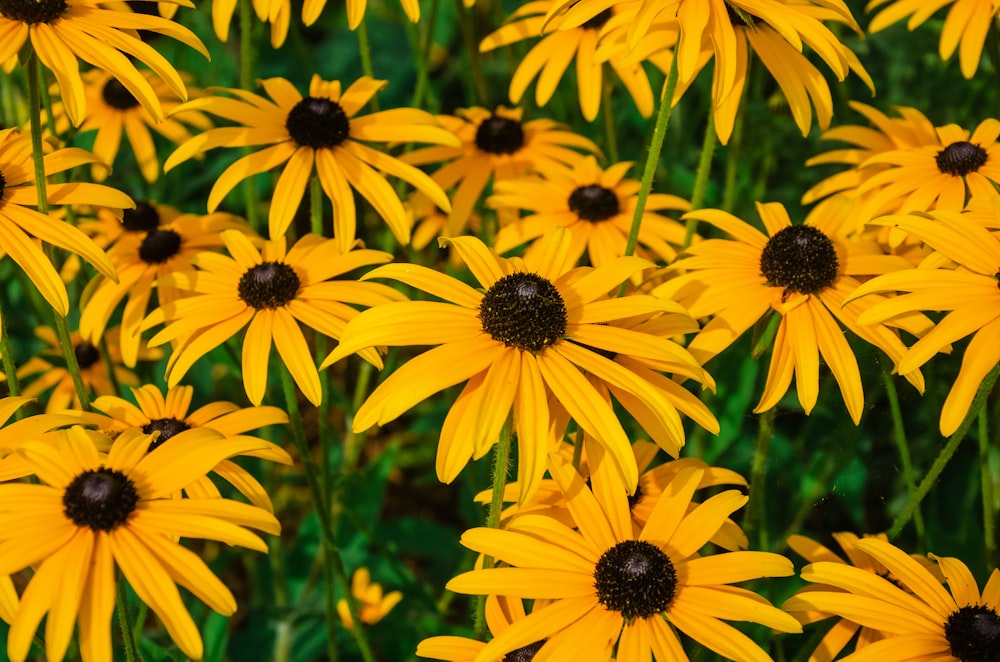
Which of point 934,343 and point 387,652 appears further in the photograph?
point 387,652

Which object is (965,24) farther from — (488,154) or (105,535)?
(105,535)

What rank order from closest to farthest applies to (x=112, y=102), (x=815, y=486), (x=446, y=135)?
(x=446, y=135) → (x=815, y=486) → (x=112, y=102)

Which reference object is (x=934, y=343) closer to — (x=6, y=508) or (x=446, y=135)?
(x=446, y=135)

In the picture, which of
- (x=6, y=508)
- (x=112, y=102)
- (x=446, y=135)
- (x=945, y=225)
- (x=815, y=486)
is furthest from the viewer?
(x=112, y=102)

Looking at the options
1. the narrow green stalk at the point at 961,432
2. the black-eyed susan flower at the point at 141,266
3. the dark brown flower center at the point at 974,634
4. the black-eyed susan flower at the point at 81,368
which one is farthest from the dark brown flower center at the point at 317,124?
the dark brown flower center at the point at 974,634

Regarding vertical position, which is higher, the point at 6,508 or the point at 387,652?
the point at 387,652

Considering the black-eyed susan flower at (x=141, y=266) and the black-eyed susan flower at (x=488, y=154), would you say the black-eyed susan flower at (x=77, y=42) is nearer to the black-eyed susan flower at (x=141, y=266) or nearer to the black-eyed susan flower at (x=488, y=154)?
the black-eyed susan flower at (x=141, y=266)

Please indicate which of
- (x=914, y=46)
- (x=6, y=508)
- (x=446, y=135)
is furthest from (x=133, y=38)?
(x=914, y=46)
